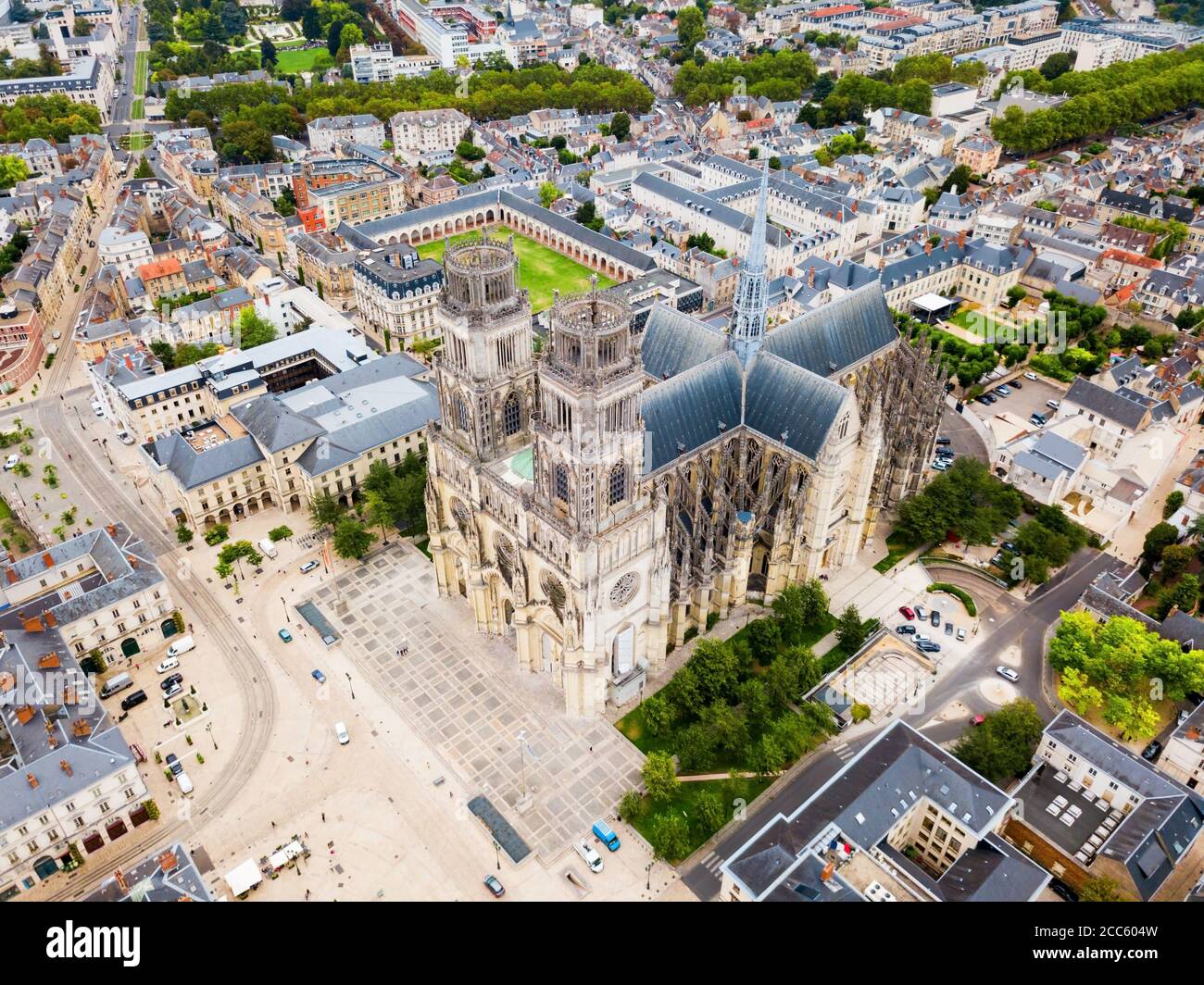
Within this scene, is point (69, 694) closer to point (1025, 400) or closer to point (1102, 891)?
point (1102, 891)

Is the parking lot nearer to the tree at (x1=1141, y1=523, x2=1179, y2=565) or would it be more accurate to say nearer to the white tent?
the tree at (x1=1141, y1=523, x2=1179, y2=565)

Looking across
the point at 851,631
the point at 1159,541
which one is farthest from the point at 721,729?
the point at 1159,541

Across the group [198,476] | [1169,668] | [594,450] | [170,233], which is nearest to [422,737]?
[594,450]

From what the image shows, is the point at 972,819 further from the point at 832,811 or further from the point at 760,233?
the point at 760,233

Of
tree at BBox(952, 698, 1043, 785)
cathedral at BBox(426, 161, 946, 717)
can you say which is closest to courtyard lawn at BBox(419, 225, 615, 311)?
cathedral at BBox(426, 161, 946, 717)

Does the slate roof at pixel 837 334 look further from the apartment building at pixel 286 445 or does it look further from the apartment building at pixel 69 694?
the apartment building at pixel 69 694

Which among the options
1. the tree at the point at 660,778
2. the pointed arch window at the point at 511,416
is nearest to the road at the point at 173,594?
the pointed arch window at the point at 511,416

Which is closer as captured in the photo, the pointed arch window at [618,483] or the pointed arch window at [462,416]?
the pointed arch window at [618,483]
